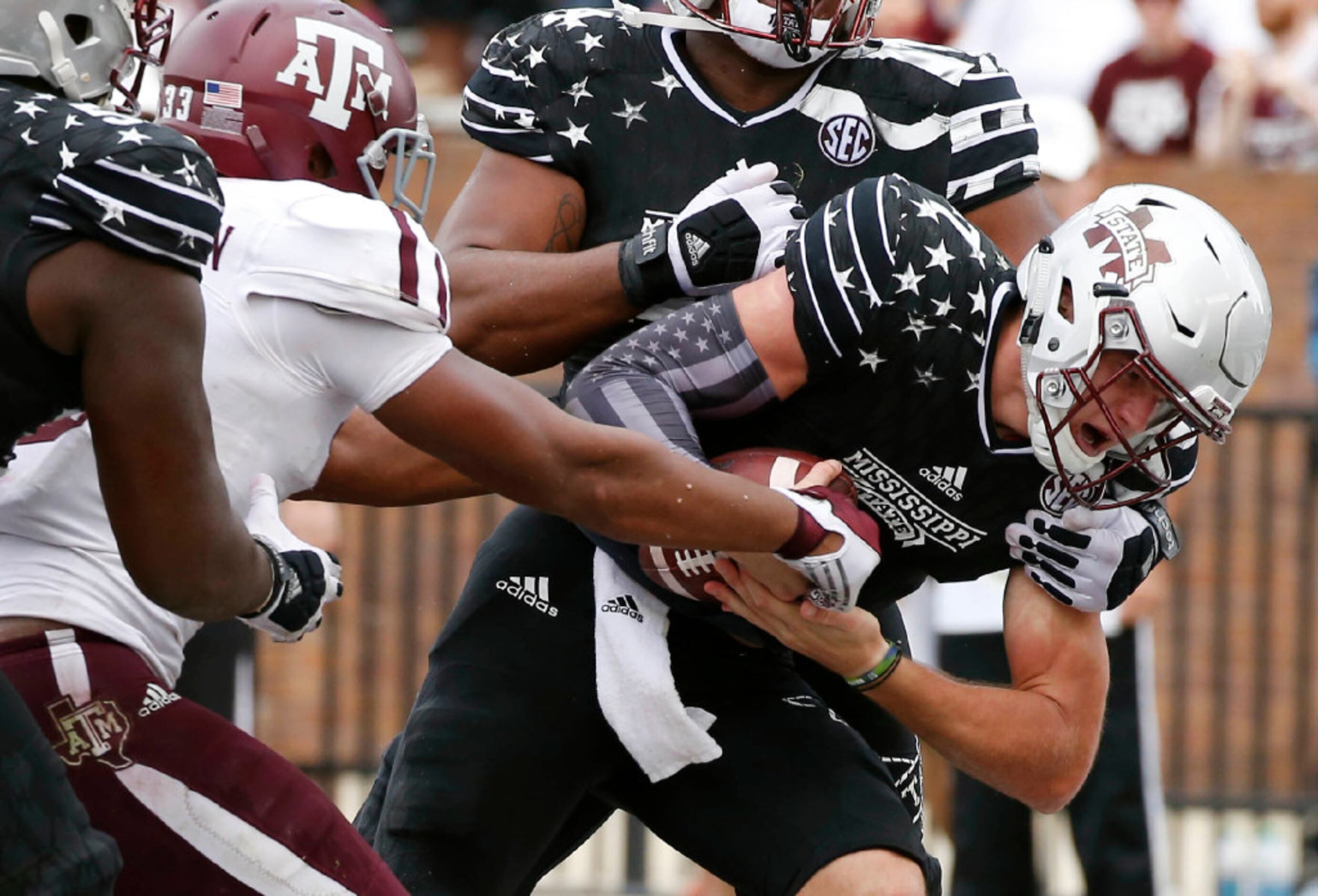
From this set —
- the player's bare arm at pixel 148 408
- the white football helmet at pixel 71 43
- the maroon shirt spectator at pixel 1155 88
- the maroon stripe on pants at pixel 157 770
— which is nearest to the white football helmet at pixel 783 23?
the white football helmet at pixel 71 43

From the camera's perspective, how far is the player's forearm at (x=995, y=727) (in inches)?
148

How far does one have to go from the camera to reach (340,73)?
3418 mm

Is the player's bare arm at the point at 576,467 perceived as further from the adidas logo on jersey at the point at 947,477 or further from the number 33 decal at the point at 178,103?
the number 33 decal at the point at 178,103

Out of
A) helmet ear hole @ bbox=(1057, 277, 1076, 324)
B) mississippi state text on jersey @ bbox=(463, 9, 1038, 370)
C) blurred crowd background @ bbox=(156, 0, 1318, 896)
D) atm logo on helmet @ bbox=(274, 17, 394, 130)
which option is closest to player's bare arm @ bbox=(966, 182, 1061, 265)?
mississippi state text on jersey @ bbox=(463, 9, 1038, 370)

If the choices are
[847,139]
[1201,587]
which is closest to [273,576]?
[847,139]

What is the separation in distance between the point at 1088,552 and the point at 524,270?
3.61 ft

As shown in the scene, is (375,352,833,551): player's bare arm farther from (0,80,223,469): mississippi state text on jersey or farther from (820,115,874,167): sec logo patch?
(820,115,874,167): sec logo patch

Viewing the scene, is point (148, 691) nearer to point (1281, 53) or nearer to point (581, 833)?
point (581, 833)

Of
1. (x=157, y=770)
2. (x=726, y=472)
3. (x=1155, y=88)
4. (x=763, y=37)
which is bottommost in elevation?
(x=1155, y=88)

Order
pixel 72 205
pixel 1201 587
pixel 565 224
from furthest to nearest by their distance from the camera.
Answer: pixel 1201 587 → pixel 565 224 → pixel 72 205

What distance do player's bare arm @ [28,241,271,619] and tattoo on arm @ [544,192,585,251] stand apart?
1.18 m

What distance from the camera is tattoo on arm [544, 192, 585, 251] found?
13.2 ft

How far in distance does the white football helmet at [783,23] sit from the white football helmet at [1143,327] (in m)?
0.58

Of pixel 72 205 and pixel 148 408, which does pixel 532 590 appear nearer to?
pixel 148 408
